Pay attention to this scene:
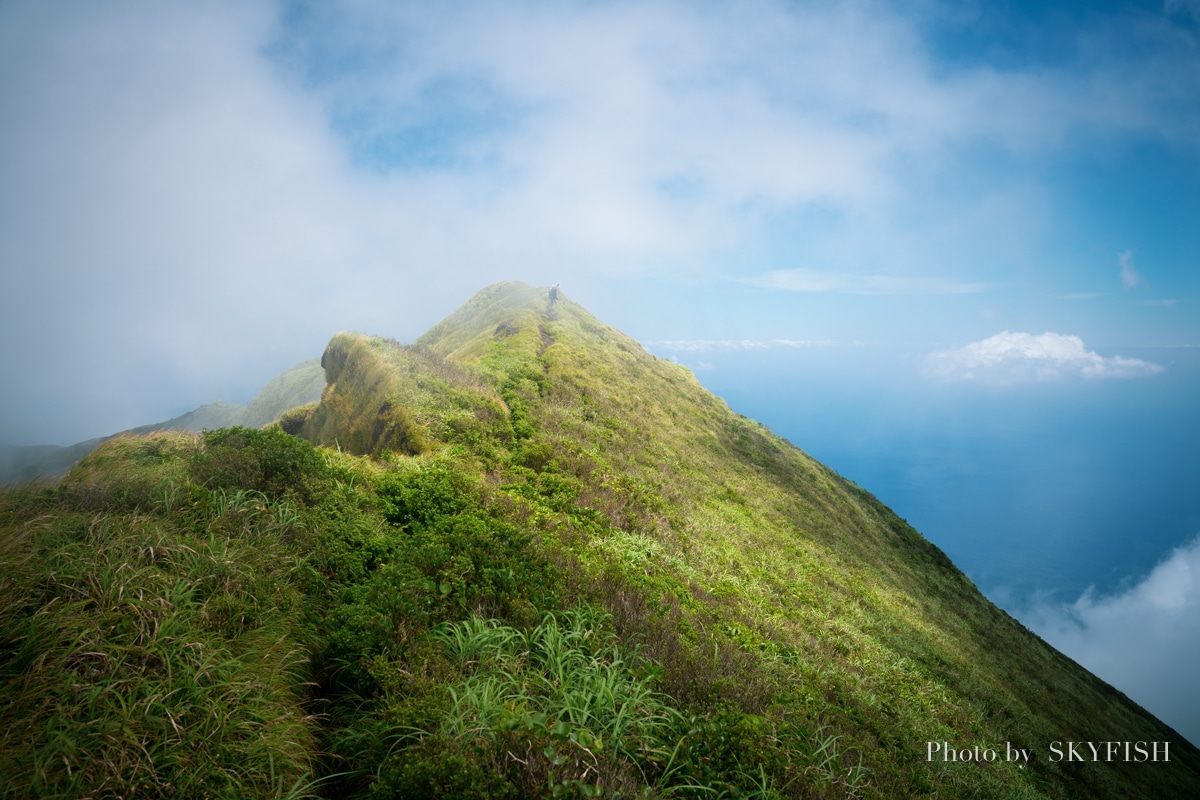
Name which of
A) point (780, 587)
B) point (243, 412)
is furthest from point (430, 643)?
point (243, 412)

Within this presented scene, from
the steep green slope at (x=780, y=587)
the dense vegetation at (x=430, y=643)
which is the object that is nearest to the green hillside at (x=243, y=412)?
the steep green slope at (x=780, y=587)

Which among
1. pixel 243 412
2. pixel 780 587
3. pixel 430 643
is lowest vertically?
pixel 780 587

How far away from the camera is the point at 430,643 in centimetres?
431

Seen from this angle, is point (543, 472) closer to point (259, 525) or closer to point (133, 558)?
point (259, 525)

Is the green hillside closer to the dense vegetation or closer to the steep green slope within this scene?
the steep green slope

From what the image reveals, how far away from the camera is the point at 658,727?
4117mm

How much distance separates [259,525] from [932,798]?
9144 millimetres

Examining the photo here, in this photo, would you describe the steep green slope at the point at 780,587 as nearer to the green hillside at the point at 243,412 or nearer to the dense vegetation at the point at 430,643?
the dense vegetation at the point at 430,643

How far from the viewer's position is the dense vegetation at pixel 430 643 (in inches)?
123

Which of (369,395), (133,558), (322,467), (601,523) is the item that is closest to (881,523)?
(601,523)

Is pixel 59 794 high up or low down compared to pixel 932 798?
up

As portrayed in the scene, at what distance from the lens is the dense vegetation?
10.2 ft

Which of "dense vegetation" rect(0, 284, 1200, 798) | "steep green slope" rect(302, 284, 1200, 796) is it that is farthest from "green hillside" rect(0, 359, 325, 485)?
"dense vegetation" rect(0, 284, 1200, 798)

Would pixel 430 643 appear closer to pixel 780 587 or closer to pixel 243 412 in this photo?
pixel 780 587
